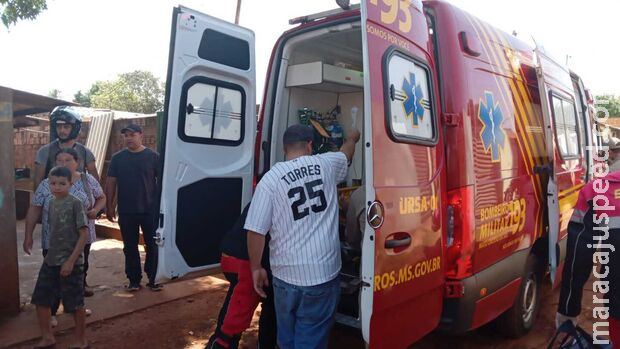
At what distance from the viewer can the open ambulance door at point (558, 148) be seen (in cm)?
355

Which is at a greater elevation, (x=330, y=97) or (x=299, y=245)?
(x=330, y=97)

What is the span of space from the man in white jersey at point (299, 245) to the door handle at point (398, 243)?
33cm

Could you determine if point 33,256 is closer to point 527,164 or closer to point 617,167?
point 527,164

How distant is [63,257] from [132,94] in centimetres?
3873

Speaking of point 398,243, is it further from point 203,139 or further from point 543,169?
point 543,169

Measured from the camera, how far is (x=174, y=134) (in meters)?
2.98

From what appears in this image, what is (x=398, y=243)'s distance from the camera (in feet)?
7.53

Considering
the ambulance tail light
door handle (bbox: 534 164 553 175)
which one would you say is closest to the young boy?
the ambulance tail light

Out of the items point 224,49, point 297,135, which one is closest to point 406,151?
point 297,135

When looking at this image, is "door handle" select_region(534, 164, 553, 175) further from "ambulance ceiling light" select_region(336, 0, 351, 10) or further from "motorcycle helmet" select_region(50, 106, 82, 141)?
"motorcycle helmet" select_region(50, 106, 82, 141)

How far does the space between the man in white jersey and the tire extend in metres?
1.80

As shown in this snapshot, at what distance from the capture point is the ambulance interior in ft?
10.0

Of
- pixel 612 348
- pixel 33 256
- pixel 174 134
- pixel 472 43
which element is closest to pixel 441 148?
pixel 472 43

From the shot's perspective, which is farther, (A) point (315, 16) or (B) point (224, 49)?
(B) point (224, 49)
